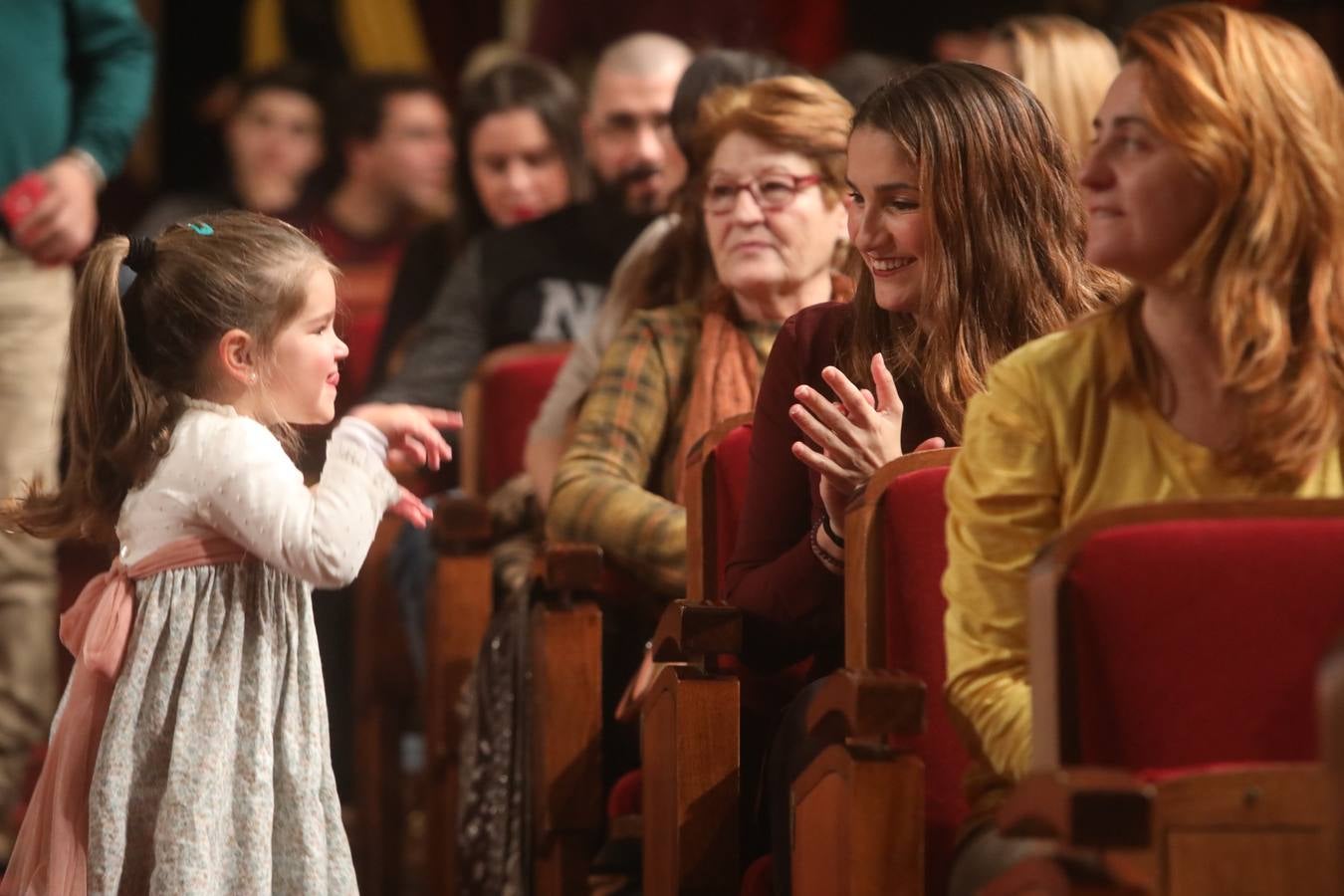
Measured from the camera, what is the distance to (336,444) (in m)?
1.87

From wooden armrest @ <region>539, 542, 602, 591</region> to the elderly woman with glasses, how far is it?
0.39ft

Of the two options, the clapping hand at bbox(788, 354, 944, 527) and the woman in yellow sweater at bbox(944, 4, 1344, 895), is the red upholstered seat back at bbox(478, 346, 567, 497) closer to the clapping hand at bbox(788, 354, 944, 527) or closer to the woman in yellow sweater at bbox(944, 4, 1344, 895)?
the clapping hand at bbox(788, 354, 944, 527)

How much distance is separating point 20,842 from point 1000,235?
110 centimetres

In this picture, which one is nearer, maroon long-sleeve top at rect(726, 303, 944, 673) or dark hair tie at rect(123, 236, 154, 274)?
dark hair tie at rect(123, 236, 154, 274)

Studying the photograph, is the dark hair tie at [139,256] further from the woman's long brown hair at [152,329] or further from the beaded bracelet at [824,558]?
the beaded bracelet at [824,558]

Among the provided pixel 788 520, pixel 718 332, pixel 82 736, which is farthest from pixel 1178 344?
pixel 718 332

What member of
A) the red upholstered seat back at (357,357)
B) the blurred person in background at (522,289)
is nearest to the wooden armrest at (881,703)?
the blurred person in background at (522,289)

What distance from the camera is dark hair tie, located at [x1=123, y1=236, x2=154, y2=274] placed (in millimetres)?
1864

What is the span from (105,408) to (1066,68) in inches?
73.5

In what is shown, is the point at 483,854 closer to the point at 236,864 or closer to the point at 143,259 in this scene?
the point at 236,864

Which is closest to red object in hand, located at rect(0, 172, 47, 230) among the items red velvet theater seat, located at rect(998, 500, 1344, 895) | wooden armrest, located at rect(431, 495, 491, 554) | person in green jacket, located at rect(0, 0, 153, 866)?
person in green jacket, located at rect(0, 0, 153, 866)

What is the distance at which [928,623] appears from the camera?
68.5 inches

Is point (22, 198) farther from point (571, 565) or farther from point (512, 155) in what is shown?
point (571, 565)

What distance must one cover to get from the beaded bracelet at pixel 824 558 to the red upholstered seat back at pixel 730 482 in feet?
0.75
